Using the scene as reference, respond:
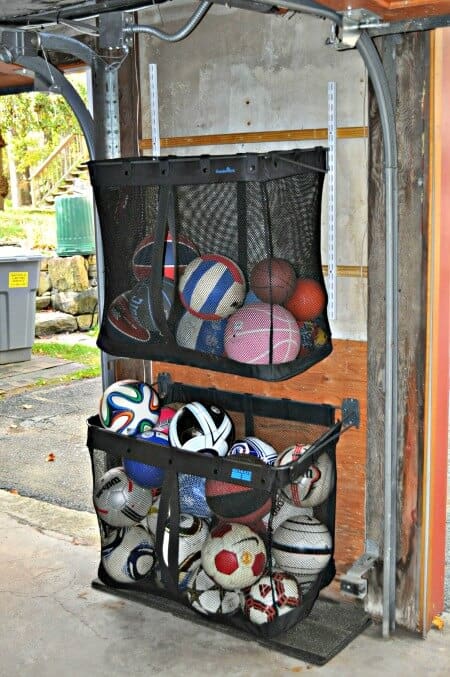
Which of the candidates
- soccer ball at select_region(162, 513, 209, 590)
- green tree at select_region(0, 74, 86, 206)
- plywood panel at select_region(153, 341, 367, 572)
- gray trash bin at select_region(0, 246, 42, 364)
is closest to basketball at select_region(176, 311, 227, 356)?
plywood panel at select_region(153, 341, 367, 572)

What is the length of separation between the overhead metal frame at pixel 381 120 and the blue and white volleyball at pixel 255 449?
0.47 m

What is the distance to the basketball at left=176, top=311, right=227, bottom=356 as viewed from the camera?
3195 mm

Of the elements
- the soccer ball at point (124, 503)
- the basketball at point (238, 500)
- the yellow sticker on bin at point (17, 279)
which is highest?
the yellow sticker on bin at point (17, 279)

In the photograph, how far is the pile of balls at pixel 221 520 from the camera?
129 inches

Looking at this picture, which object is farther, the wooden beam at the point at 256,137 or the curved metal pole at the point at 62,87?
the curved metal pole at the point at 62,87

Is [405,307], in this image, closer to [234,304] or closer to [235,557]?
[234,304]

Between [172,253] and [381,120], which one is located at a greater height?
[381,120]

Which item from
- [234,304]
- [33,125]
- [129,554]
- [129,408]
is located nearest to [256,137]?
[234,304]

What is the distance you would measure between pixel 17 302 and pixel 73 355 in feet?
2.84

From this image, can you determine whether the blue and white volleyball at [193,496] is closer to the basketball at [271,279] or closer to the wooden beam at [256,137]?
the basketball at [271,279]

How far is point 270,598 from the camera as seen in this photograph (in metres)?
3.31

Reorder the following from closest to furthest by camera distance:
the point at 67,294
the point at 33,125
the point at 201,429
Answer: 1. the point at 201,429
2. the point at 67,294
3. the point at 33,125

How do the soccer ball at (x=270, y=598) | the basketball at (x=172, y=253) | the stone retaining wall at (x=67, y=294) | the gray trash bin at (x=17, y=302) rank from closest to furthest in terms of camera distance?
the basketball at (x=172, y=253) < the soccer ball at (x=270, y=598) < the gray trash bin at (x=17, y=302) < the stone retaining wall at (x=67, y=294)

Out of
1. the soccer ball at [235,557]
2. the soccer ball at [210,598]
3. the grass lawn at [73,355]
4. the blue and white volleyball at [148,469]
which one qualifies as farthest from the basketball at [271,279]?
the grass lawn at [73,355]
